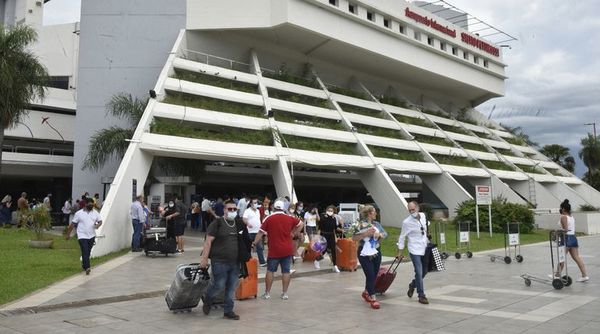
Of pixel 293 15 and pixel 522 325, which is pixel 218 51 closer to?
pixel 293 15

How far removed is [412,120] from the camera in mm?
39531

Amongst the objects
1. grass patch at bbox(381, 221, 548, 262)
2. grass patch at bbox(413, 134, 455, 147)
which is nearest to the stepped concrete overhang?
grass patch at bbox(413, 134, 455, 147)

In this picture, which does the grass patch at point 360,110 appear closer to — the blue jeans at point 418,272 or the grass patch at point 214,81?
the grass patch at point 214,81

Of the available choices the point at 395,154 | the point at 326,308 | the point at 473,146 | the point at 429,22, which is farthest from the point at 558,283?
the point at 429,22

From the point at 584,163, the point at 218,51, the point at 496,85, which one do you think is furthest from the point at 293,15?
the point at 584,163

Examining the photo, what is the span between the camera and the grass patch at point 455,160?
35.0 m

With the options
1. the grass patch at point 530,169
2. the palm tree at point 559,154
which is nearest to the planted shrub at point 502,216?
the grass patch at point 530,169

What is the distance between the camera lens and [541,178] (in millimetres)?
40062

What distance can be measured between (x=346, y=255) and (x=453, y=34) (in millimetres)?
38094

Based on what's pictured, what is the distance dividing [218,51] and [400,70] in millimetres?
16531

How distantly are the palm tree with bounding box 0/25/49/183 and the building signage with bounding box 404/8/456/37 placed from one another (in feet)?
93.4

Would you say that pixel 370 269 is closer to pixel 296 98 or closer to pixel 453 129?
pixel 296 98

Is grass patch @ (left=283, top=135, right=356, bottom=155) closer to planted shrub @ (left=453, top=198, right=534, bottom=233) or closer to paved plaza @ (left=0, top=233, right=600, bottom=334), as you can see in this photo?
planted shrub @ (left=453, top=198, right=534, bottom=233)

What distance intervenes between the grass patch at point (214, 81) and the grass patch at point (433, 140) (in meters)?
13.6
